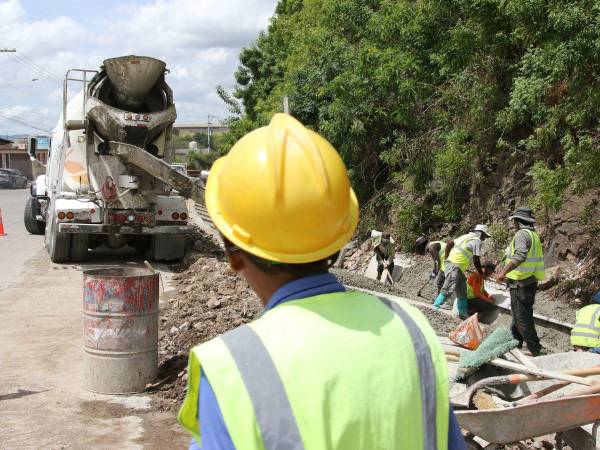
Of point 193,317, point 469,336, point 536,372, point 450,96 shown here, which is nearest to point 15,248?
point 193,317

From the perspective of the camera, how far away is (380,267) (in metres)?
14.2

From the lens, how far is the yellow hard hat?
61.2 inches

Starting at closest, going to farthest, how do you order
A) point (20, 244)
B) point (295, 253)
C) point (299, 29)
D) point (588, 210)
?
1. point (295, 253)
2. point (588, 210)
3. point (20, 244)
4. point (299, 29)

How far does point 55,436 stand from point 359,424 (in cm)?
441

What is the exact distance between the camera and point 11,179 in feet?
171

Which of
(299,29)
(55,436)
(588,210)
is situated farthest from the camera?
(299,29)

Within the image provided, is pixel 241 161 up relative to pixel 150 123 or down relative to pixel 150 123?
down

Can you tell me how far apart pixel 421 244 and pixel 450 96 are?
10.3 ft

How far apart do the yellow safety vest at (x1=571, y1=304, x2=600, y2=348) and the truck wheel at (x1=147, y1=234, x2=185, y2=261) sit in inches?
382

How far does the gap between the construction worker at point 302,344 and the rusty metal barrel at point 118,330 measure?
464cm

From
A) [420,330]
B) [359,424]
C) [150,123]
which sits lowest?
[359,424]

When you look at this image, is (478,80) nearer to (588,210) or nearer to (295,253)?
(588,210)

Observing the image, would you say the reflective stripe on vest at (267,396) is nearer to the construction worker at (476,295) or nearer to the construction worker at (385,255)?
the construction worker at (476,295)

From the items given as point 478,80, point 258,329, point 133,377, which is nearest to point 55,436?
point 133,377
